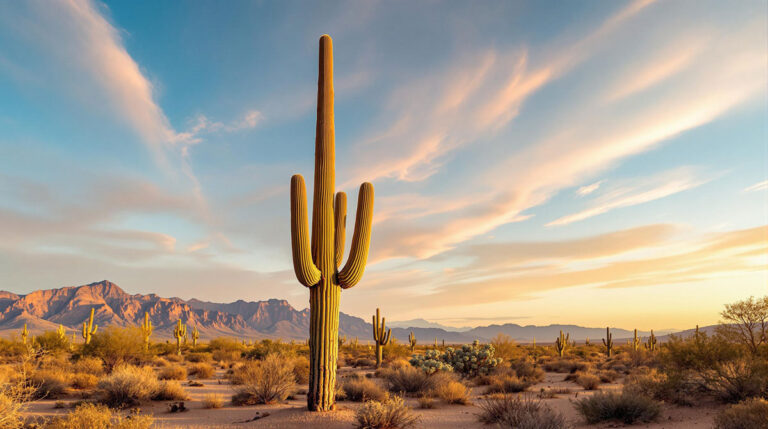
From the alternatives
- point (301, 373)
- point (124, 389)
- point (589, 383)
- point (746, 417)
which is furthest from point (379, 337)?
point (746, 417)

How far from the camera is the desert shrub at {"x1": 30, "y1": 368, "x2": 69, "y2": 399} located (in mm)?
14961

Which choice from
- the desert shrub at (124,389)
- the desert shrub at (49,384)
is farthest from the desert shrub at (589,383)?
the desert shrub at (49,384)

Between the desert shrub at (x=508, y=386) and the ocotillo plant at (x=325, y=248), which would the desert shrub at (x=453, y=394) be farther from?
the ocotillo plant at (x=325, y=248)

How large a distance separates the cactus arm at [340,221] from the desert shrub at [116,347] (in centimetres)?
1487

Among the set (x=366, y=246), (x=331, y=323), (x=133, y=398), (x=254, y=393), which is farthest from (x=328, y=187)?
(x=133, y=398)

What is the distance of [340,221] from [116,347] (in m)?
15.2

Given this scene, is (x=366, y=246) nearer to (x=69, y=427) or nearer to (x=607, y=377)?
(x=69, y=427)

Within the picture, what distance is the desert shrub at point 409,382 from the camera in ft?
53.6

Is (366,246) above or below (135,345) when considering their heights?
above

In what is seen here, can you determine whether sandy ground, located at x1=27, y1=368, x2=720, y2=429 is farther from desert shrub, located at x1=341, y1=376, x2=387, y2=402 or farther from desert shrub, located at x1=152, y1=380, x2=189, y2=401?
desert shrub, located at x1=341, y1=376, x2=387, y2=402

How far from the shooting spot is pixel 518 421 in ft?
32.4

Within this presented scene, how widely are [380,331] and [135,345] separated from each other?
1310 cm

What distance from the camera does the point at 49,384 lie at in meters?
15.2

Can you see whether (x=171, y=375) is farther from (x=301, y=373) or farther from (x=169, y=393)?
(x=169, y=393)
